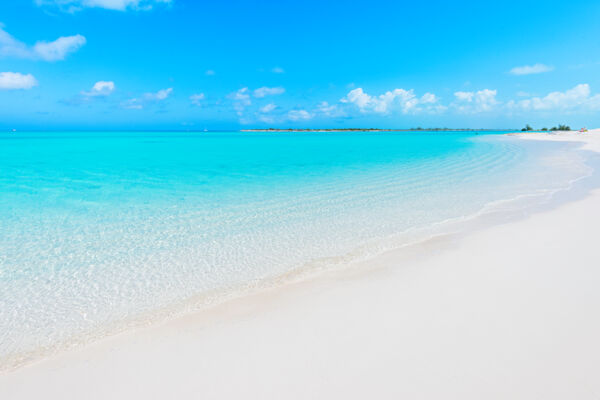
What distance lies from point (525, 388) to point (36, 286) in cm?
622

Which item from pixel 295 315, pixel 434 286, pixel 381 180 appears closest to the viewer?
pixel 295 315

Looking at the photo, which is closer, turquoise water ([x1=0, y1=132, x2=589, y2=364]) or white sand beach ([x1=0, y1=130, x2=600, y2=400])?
white sand beach ([x1=0, y1=130, x2=600, y2=400])

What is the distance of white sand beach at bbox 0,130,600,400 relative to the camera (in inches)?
107

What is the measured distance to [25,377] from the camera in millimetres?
2986

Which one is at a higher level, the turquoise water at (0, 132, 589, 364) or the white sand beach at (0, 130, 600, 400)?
the white sand beach at (0, 130, 600, 400)

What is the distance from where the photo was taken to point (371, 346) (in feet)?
10.5

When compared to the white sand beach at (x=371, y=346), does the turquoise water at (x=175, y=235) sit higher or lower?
lower

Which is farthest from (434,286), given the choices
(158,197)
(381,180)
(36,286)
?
(381,180)

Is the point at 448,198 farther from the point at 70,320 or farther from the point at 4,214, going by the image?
the point at 4,214

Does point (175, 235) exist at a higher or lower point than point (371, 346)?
lower

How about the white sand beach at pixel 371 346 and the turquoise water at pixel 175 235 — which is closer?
the white sand beach at pixel 371 346

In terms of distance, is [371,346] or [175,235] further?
[175,235]

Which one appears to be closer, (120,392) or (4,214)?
(120,392)

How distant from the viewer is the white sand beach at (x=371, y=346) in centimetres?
271
